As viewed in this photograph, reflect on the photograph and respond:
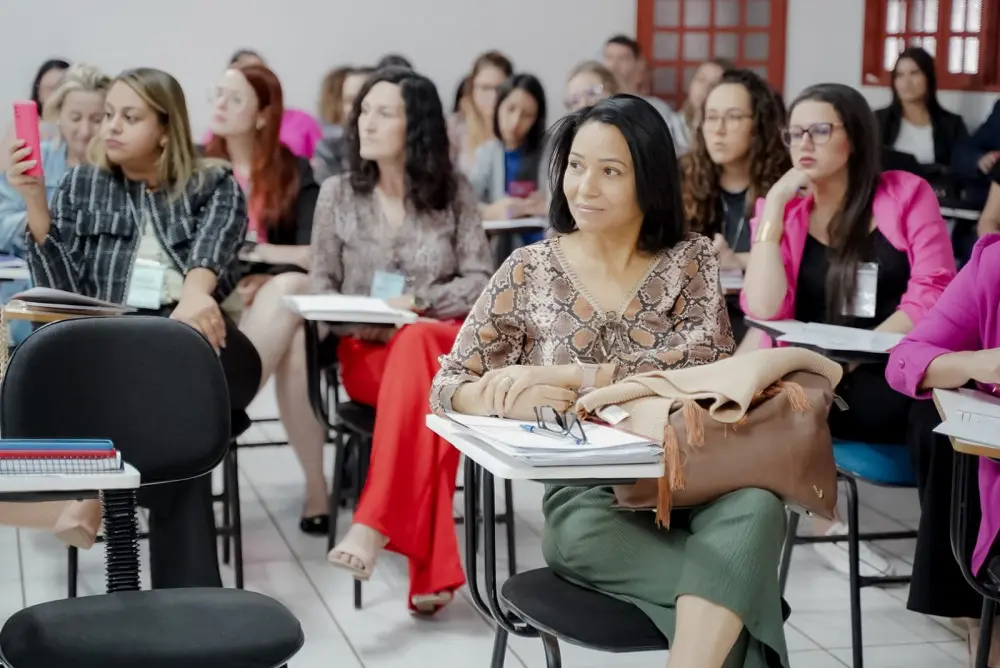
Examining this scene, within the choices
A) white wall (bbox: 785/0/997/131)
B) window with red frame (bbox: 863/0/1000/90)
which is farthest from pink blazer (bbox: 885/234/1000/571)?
white wall (bbox: 785/0/997/131)

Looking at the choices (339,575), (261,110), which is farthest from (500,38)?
(339,575)

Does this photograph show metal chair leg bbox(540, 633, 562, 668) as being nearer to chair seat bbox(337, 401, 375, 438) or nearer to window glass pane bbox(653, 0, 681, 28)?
chair seat bbox(337, 401, 375, 438)

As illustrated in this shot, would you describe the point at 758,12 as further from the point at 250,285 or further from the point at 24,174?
the point at 24,174

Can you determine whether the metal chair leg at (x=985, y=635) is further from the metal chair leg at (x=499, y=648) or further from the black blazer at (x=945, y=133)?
the black blazer at (x=945, y=133)

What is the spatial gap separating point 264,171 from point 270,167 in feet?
0.08

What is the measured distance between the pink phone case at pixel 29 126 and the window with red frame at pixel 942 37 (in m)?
5.49

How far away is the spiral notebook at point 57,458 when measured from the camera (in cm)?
179

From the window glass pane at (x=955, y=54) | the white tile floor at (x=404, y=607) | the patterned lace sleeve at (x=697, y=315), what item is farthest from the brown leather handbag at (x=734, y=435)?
the window glass pane at (x=955, y=54)

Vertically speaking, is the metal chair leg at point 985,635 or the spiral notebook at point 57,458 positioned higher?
the spiral notebook at point 57,458

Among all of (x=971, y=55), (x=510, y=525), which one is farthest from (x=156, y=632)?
(x=971, y=55)

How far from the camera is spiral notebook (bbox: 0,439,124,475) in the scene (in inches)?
70.6

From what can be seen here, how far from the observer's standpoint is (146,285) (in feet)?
11.8

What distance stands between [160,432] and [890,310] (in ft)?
6.29

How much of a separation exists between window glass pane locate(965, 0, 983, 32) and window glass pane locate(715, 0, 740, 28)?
157 centimetres
